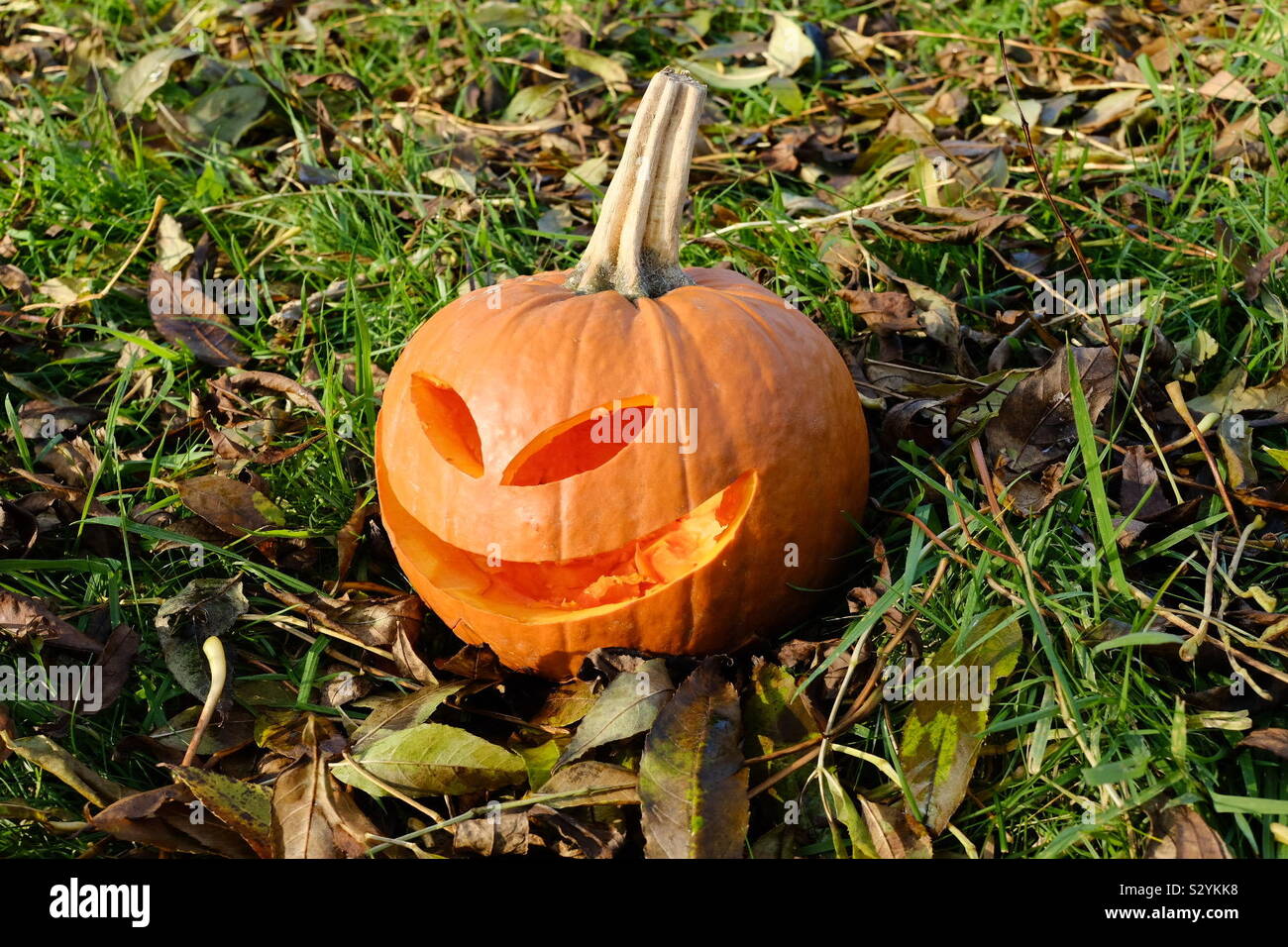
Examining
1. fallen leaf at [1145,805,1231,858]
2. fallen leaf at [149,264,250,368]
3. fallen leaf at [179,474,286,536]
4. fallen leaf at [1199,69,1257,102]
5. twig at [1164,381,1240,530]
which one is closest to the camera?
fallen leaf at [1145,805,1231,858]

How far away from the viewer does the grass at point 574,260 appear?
236 centimetres

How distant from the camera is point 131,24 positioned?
5574mm

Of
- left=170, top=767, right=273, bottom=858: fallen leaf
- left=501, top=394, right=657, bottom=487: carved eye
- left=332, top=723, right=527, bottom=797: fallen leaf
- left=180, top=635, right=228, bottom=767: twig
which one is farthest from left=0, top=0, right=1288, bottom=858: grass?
left=501, top=394, right=657, bottom=487: carved eye

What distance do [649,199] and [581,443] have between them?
0.68 meters

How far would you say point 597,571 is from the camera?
2686mm

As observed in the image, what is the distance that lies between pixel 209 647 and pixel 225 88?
10.5 feet

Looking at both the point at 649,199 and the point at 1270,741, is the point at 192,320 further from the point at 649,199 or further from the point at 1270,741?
the point at 1270,741

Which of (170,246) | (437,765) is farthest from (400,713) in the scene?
(170,246)

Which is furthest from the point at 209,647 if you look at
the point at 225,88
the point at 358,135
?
the point at 225,88

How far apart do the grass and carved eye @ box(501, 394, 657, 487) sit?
690mm

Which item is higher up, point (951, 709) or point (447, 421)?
point (447, 421)

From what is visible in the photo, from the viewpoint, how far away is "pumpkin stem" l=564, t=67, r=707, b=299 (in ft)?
9.31

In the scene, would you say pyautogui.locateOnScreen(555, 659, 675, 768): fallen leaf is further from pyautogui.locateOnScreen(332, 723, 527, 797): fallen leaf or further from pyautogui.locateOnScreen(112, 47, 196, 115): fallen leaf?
pyautogui.locateOnScreen(112, 47, 196, 115): fallen leaf

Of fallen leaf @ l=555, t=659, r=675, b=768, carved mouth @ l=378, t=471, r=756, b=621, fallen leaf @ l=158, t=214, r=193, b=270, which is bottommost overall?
fallen leaf @ l=158, t=214, r=193, b=270
